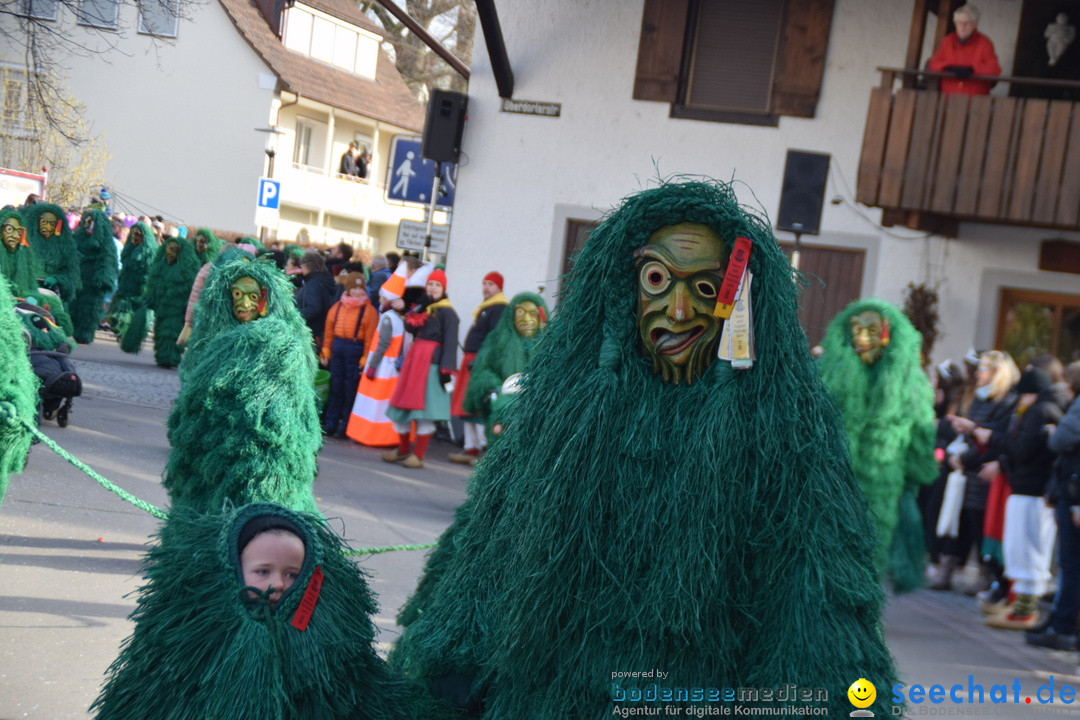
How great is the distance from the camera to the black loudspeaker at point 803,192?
39.8 ft

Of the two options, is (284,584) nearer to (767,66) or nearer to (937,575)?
(937,575)

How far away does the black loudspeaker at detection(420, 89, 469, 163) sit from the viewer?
13.9 meters

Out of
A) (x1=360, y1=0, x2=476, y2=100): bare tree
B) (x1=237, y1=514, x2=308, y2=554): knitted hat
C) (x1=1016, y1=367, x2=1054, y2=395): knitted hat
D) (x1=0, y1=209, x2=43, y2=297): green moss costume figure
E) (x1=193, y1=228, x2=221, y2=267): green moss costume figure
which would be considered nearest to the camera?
(x1=237, y1=514, x2=308, y2=554): knitted hat

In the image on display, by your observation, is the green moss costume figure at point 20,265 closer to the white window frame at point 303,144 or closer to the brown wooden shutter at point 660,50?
the brown wooden shutter at point 660,50

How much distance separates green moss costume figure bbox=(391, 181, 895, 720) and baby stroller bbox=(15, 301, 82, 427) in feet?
25.9

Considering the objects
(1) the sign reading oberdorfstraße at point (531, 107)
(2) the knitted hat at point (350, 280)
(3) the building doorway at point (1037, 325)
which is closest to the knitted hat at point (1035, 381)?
(3) the building doorway at point (1037, 325)

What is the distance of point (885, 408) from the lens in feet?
23.1

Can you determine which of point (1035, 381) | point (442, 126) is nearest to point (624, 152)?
point (442, 126)

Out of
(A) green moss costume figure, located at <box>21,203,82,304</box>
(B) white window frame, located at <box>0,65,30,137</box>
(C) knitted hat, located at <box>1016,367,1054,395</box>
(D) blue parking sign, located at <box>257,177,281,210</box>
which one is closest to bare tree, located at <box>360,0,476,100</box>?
(D) blue parking sign, located at <box>257,177,281,210</box>

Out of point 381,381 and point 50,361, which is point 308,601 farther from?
point 381,381

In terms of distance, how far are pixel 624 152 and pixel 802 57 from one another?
2.41 meters

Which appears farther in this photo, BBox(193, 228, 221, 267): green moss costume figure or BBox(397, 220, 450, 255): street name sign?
BBox(193, 228, 221, 267): green moss costume figure

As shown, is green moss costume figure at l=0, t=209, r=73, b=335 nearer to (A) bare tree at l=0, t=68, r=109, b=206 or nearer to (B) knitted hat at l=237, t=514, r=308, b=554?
(B) knitted hat at l=237, t=514, r=308, b=554

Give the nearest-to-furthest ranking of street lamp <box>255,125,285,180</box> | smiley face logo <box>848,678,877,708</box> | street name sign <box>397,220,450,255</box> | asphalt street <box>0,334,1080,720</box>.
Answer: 1. smiley face logo <box>848,678,877,708</box>
2. asphalt street <box>0,334,1080,720</box>
3. street name sign <box>397,220,450,255</box>
4. street lamp <box>255,125,285,180</box>
